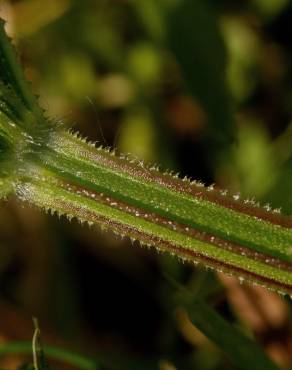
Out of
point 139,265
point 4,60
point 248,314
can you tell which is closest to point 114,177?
point 4,60

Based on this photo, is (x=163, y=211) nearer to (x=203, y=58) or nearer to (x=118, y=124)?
(x=203, y=58)

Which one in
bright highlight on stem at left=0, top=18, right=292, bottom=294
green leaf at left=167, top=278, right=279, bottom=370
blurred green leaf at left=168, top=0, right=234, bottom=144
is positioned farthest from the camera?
blurred green leaf at left=168, top=0, right=234, bottom=144

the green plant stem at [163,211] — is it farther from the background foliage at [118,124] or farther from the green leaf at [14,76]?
the background foliage at [118,124]

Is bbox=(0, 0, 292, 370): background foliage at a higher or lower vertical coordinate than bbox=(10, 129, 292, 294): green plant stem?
lower

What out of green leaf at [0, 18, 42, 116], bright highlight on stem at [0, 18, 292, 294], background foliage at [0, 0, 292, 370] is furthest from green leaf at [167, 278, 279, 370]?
background foliage at [0, 0, 292, 370]

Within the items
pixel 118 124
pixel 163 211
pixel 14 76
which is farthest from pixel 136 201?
pixel 118 124

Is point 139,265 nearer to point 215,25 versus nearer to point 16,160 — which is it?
point 215,25

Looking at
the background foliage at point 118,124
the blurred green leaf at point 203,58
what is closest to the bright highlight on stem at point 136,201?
the blurred green leaf at point 203,58

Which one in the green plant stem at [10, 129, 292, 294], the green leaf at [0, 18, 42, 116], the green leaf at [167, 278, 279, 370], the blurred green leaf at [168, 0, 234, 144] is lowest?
the green leaf at [167, 278, 279, 370]

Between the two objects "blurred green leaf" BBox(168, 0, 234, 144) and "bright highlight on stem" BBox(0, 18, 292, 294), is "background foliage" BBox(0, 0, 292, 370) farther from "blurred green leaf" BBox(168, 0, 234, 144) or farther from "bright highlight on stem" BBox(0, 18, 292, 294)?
"bright highlight on stem" BBox(0, 18, 292, 294)

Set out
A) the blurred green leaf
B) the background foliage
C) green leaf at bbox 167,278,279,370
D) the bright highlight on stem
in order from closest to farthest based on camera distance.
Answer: the bright highlight on stem, green leaf at bbox 167,278,279,370, the blurred green leaf, the background foliage
